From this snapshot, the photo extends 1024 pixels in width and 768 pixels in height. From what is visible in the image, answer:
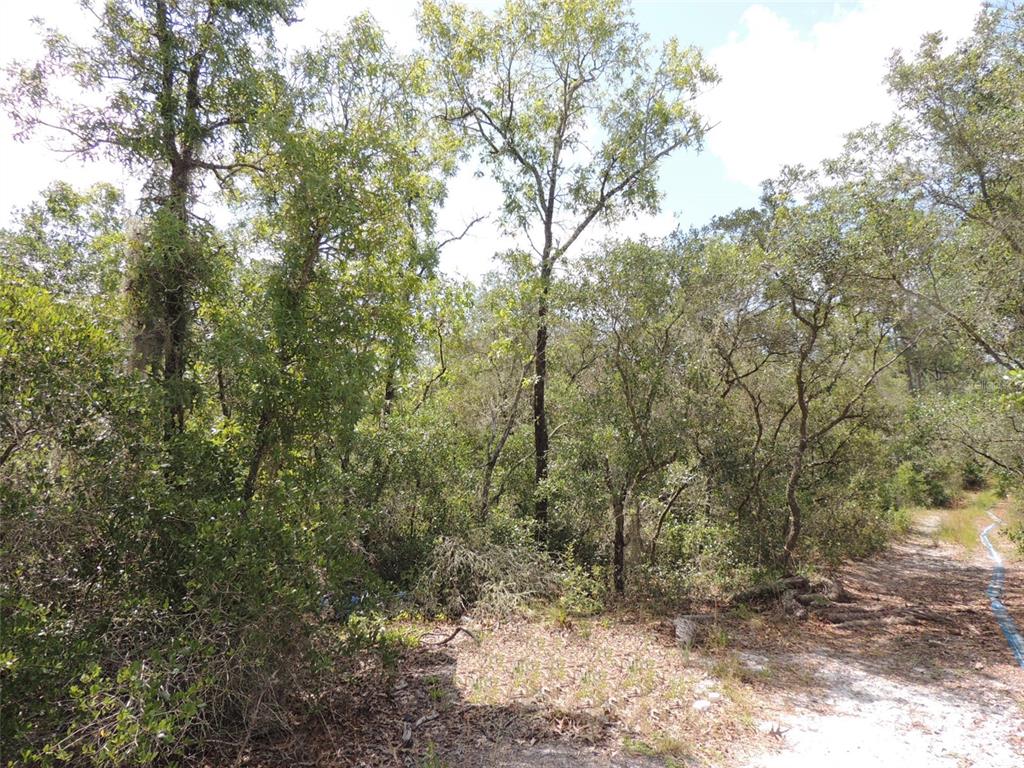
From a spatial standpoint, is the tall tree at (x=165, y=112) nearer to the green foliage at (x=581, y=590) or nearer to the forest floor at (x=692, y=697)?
the forest floor at (x=692, y=697)

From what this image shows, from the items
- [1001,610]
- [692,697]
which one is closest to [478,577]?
[692,697]

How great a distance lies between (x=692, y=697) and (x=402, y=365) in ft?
15.5

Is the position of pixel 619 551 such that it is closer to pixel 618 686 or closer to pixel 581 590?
pixel 581 590

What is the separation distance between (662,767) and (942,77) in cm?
980

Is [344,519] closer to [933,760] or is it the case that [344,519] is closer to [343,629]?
[343,629]

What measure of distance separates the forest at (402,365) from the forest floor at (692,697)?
0.56 m

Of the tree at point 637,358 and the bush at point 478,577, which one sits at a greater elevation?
the tree at point 637,358

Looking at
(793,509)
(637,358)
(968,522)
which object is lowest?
(968,522)

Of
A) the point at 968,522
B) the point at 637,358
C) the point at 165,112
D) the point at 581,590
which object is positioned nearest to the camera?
the point at 165,112

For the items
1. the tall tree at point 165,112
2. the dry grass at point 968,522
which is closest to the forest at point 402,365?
the tall tree at point 165,112

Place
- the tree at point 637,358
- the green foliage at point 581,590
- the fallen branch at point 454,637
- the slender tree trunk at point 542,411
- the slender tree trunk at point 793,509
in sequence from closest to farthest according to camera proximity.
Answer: the fallen branch at point 454,637
the green foliage at point 581,590
the tree at point 637,358
the slender tree trunk at point 793,509
the slender tree trunk at point 542,411

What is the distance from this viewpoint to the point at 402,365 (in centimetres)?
668

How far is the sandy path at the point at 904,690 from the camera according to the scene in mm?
4316

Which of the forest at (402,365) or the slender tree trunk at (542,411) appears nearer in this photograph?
the forest at (402,365)
